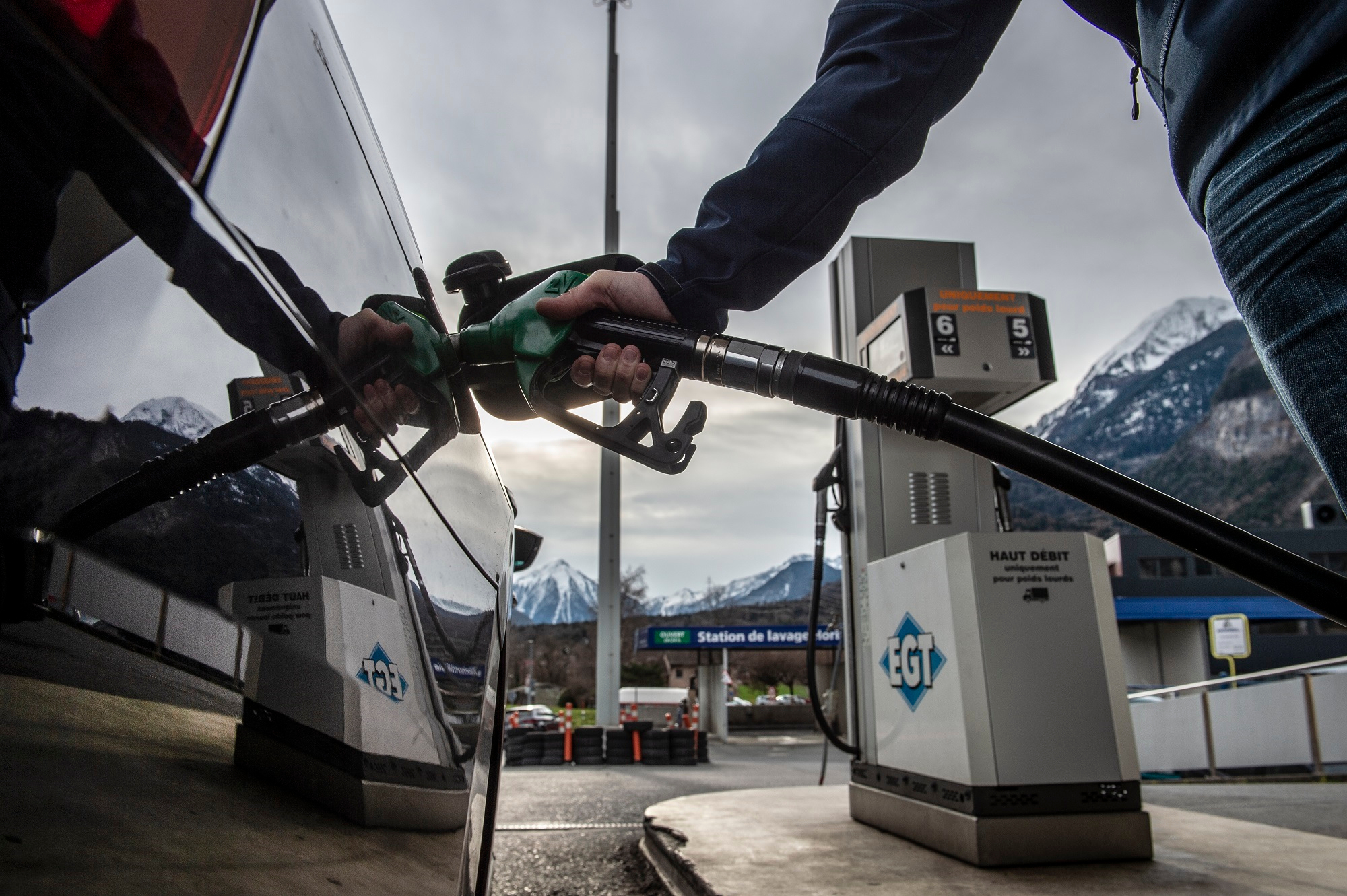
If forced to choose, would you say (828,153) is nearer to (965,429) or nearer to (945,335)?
(965,429)

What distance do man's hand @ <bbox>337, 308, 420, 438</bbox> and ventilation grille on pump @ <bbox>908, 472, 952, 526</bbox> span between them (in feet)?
11.8

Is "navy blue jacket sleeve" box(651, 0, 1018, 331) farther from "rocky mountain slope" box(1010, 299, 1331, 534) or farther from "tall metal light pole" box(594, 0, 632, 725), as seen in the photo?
"rocky mountain slope" box(1010, 299, 1331, 534)

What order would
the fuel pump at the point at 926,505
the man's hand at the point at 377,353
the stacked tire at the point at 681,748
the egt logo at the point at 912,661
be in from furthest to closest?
the stacked tire at the point at 681,748 → the egt logo at the point at 912,661 → the fuel pump at the point at 926,505 → the man's hand at the point at 377,353

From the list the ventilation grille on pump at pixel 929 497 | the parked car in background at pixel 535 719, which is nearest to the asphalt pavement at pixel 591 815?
the ventilation grille on pump at pixel 929 497

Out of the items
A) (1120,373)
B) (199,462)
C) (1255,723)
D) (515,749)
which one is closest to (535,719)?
(515,749)

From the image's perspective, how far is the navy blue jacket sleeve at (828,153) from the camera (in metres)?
1.26

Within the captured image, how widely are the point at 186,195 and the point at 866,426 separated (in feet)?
13.3

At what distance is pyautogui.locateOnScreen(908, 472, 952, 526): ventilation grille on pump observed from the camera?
427 centimetres

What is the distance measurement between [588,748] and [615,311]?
38.4 ft

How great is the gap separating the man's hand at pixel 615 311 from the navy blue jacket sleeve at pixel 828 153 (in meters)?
0.03

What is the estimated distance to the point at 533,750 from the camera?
499 inches

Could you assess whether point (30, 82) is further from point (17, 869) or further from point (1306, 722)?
point (1306, 722)

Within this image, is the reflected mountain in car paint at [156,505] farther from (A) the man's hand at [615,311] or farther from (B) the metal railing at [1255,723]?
(B) the metal railing at [1255,723]

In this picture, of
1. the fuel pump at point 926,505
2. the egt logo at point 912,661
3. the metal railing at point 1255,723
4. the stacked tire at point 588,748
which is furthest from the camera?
the stacked tire at point 588,748
